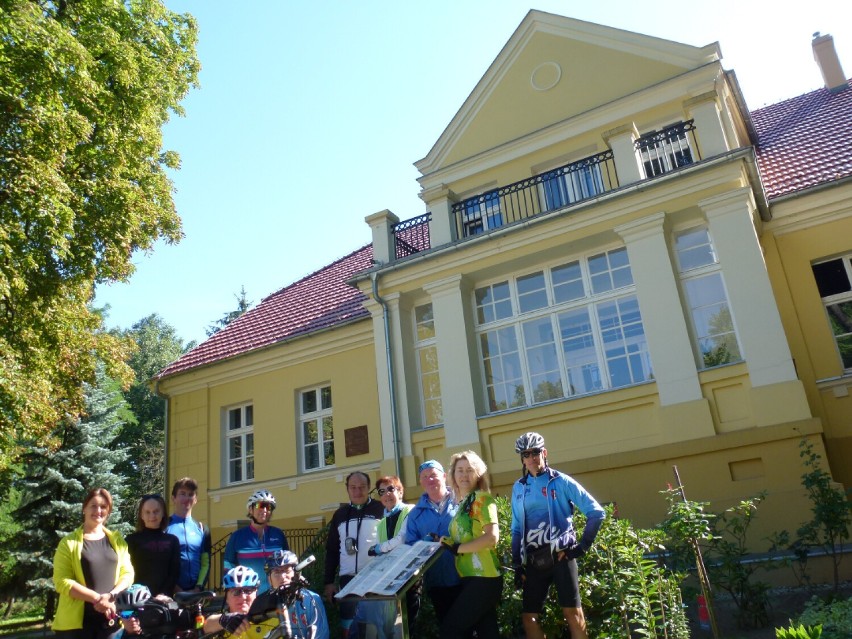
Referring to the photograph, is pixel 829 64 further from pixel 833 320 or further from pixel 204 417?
pixel 204 417

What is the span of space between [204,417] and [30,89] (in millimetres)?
8000

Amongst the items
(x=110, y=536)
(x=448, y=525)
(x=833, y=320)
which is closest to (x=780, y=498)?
(x=833, y=320)

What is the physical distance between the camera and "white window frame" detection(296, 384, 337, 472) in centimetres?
1327

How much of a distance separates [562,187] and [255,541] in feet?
28.6

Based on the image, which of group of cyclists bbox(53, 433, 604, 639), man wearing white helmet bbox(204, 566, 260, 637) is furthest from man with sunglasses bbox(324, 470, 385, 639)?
man wearing white helmet bbox(204, 566, 260, 637)

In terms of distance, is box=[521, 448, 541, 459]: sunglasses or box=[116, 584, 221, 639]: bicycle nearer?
box=[116, 584, 221, 639]: bicycle

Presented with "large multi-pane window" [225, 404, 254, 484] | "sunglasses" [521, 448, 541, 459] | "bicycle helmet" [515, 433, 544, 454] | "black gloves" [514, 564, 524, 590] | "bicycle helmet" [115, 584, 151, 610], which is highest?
"large multi-pane window" [225, 404, 254, 484]

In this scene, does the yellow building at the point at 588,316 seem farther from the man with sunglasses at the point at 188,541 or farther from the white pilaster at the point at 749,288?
Result: the man with sunglasses at the point at 188,541

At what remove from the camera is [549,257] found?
10859 mm

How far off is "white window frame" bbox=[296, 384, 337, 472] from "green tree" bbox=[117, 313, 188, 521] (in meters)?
11.8

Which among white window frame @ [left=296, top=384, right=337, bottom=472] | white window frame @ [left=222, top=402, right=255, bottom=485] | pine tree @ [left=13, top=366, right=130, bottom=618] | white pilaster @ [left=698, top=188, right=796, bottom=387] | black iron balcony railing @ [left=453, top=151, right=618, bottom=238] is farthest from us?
pine tree @ [left=13, top=366, right=130, bottom=618]

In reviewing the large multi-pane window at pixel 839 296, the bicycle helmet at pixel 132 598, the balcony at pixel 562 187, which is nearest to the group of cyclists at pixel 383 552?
the bicycle helmet at pixel 132 598

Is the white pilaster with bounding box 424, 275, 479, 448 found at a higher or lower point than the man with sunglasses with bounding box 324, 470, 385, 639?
higher

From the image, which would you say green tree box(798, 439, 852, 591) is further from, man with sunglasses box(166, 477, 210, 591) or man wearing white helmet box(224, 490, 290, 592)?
man with sunglasses box(166, 477, 210, 591)
